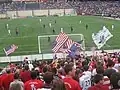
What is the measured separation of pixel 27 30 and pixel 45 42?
12370 millimetres

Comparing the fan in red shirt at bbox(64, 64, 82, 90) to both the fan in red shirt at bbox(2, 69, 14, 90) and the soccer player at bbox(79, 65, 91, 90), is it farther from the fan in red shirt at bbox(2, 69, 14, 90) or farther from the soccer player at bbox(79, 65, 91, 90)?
the fan in red shirt at bbox(2, 69, 14, 90)

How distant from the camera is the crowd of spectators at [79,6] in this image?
309 ft

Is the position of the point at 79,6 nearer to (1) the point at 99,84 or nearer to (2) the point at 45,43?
(2) the point at 45,43

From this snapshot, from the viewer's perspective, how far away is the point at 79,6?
4013 inches

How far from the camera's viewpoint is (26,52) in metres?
35.1

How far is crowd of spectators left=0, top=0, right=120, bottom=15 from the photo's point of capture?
94056 mm

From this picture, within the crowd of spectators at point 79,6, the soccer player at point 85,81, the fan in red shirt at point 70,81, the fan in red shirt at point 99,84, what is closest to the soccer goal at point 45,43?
the soccer player at point 85,81

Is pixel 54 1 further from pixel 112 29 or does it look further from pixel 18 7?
pixel 112 29

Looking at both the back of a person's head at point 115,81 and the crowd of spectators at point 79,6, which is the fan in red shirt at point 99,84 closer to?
the back of a person's head at point 115,81

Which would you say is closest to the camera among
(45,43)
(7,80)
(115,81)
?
(115,81)

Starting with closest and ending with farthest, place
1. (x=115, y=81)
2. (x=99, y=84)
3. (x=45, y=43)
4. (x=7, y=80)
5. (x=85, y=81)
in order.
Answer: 1. (x=115, y=81)
2. (x=99, y=84)
3. (x=85, y=81)
4. (x=7, y=80)
5. (x=45, y=43)

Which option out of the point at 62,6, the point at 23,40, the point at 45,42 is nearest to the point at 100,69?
the point at 45,42

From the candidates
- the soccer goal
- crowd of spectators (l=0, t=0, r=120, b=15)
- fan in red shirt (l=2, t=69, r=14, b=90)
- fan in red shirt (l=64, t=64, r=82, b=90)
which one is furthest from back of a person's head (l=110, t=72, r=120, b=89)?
crowd of spectators (l=0, t=0, r=120, b=15)

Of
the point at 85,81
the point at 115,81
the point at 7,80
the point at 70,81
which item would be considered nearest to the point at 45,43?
the point at 7,80
